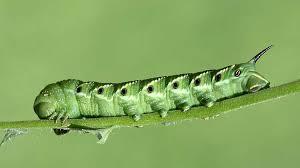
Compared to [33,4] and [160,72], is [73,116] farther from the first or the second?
[33,4]

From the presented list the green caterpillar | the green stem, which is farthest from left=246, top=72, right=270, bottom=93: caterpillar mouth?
the green stem

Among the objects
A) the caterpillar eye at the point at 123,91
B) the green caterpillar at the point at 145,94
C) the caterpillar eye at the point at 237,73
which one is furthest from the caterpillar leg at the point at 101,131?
the caterpillar eye at the point at 237,73

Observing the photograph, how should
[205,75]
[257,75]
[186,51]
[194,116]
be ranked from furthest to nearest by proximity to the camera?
[186,51] < [205,75] < [257,75] < [194,116]

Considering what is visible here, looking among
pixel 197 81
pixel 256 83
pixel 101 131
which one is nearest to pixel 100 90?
pixel 197 81

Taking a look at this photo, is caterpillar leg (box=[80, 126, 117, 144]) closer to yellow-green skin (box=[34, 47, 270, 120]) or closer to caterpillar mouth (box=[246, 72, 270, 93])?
yellow-green skin (box=[34, 47, 270, 120])

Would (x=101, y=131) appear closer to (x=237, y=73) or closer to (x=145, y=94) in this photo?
(x=145, y=94)

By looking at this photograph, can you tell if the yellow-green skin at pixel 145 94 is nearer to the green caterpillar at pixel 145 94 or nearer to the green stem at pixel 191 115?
the green caterpillar at pixel 145 94

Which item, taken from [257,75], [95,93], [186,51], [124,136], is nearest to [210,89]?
A: [257,75]

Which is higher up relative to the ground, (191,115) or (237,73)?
(237,73)
